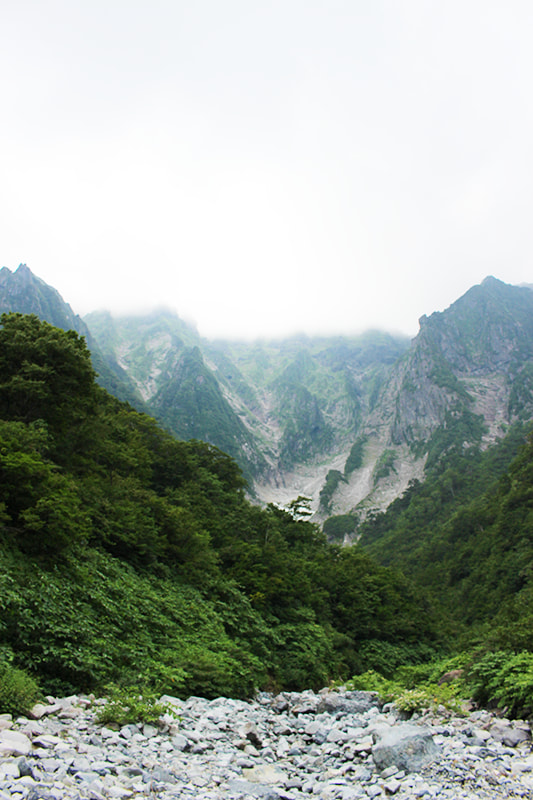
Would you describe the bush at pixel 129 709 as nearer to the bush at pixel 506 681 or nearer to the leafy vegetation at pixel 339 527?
the bush at pixel 506 681

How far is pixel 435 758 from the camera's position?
7.55m

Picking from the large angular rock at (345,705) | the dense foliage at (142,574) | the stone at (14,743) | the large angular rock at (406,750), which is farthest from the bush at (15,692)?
the large angular rock at (345,705)

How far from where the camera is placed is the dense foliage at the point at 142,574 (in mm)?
11242

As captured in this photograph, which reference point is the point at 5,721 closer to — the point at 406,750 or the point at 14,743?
the point at 14,743

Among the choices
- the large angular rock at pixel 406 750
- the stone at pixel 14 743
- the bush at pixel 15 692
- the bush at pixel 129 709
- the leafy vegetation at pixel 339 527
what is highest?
the stone at pixel 14 743

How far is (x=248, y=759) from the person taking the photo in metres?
8.68

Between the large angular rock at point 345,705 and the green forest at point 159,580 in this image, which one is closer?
the green forest at point 159,580

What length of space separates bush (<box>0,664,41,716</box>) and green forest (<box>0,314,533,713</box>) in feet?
0.30

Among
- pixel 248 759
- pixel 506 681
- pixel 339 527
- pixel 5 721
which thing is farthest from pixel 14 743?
pixel 339 527

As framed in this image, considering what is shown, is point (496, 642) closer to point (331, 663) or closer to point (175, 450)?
point (331, 663)

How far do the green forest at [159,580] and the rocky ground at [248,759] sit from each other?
151 cm

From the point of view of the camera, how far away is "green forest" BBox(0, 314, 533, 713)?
436 inches

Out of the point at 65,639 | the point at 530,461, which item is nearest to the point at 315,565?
the point at 65,639

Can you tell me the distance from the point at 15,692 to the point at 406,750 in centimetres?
747
